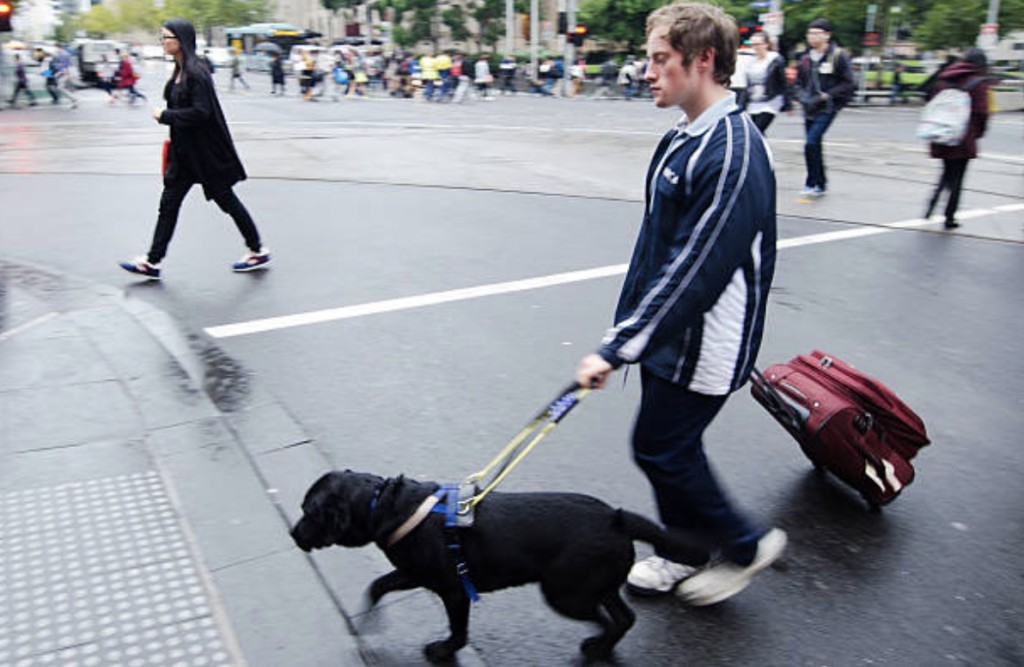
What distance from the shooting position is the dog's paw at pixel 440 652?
105 inches

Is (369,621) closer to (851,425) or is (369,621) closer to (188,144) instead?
(851,425)

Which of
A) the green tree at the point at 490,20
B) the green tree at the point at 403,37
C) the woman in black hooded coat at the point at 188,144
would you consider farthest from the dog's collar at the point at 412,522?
the green tree at the point at 403,37

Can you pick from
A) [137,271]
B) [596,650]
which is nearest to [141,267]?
[137,271]

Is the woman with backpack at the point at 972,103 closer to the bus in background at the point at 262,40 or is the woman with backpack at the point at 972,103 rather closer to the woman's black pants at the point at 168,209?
the woman's black pants at the point at 168,209

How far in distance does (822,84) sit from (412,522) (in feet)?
29.9

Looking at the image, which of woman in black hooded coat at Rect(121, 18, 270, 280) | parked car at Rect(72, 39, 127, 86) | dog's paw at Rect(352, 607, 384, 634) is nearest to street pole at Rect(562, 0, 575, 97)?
parked car at Rect(72, 39, 127, 86)

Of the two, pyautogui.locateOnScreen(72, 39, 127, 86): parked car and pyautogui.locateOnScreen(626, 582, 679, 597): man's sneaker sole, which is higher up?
pyautogui.locateOnScreen(72, 39, 127, 86): parked car

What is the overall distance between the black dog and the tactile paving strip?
1.92 feet

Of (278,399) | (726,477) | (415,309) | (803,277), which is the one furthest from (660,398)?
(803,277)

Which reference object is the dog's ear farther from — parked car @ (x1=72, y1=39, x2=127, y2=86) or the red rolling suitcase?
parked car @ (x1=72, y1=39, x2=127, y2=86)

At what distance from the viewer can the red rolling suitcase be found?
3426 mm

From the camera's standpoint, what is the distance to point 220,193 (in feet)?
22.2

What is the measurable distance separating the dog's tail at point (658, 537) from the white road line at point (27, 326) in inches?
172

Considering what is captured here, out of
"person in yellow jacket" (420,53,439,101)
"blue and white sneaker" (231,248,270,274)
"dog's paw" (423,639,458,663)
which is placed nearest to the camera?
"dog's paw" (423,639,458,663)
